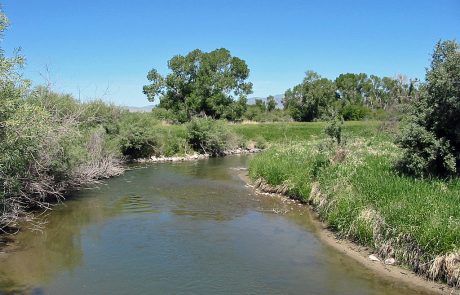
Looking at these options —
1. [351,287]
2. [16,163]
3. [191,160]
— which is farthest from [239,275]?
[191,160]

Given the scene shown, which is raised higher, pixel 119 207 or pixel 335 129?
pixel 335 129

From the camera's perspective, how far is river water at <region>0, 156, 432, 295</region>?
37.8 feet

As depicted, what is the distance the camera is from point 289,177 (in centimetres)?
2292

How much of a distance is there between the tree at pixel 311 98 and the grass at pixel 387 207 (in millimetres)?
71649

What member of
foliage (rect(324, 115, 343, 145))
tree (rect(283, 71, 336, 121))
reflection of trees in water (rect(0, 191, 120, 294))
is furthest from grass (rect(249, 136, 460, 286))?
tree (rect(283, 71, 336, 121))

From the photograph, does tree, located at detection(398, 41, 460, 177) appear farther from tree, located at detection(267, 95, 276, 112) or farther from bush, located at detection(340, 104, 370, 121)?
tree, located at detection(267, 95, 276, 112)

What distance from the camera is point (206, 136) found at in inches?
1826

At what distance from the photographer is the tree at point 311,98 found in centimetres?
9219

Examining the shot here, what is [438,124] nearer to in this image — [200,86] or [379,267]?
[379,267]

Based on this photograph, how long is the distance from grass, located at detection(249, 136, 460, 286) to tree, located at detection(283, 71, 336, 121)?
235 feet

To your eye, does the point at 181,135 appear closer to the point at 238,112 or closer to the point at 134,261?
the point at 238,112

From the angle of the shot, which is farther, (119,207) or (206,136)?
(206,136)

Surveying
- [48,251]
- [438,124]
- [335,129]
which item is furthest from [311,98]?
[48,251]

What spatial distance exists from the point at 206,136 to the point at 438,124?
32.2 meters
